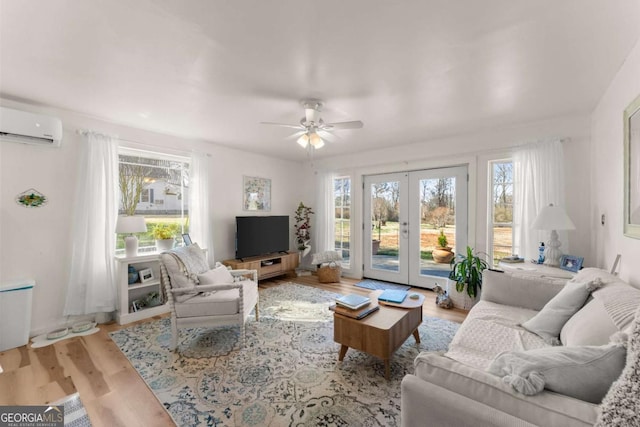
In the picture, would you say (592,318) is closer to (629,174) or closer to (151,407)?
(629,174)

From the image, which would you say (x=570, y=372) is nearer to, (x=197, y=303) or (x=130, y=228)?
(x=197, y=303)

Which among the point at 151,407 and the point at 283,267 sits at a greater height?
the point at 283,267

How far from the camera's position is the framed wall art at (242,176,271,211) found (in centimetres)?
480

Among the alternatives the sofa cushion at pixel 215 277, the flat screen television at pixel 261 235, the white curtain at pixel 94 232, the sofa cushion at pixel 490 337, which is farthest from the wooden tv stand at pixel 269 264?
the sofa cushion at pixel 490 337

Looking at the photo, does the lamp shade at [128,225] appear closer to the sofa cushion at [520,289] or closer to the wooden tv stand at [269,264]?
the wooden tv stand at [269,264]

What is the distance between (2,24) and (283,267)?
4.14 meters

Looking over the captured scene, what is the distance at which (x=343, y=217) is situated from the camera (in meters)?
5.31

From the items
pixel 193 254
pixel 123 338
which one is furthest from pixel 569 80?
pixel 123 338

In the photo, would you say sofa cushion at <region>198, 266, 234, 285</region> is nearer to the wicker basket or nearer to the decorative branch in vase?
the wicker basket

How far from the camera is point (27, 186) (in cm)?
273

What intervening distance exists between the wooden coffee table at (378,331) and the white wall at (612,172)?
1.57 meters

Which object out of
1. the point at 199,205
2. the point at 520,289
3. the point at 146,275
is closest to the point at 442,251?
the point at 520,289

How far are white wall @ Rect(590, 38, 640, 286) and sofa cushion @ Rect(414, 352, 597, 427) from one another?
1697 millimetres

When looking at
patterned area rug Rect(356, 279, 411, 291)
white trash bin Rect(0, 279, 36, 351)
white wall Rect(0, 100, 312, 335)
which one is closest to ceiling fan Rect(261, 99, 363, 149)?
white wall Rect(0, 100, 312, 335)
